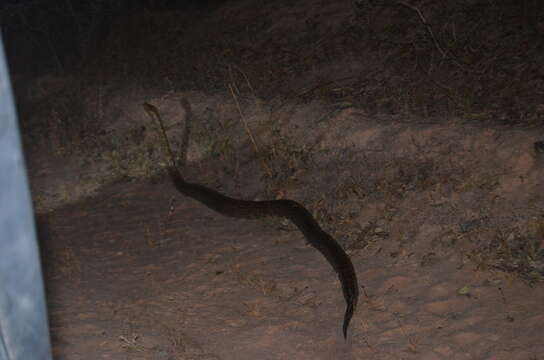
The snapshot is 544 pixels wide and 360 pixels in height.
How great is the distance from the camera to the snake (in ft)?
12.9

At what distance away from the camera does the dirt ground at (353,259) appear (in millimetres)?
3420

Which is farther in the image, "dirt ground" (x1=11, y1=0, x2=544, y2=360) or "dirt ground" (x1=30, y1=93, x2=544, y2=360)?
"dirt ground" (x1=11, y1=0, x2=544, y2=360)

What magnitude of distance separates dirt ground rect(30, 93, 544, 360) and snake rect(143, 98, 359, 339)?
3.9 inches

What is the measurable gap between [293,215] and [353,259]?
998 millimetres

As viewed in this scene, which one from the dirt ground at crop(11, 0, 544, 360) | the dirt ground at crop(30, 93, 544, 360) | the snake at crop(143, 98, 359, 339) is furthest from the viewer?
the snake at crop(143, 98, 359, 339)

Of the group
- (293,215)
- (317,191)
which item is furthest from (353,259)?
(317,191)

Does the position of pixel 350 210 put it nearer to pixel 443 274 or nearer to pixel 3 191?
pixel 443 274

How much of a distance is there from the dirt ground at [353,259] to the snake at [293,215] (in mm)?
98

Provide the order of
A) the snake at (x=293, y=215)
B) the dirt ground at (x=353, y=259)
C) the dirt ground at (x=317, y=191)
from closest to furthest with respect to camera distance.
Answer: the dirt ground at (x=353, y=259) < the dirt ground at (x=317, y=191) < the snake at (x=293, y=215)

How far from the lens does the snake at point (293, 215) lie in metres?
3.92

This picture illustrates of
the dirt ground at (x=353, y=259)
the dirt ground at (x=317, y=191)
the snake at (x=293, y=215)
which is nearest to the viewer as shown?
the dirt ground at (x=353, y=259)

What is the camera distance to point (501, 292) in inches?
140

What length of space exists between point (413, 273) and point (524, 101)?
256 cm

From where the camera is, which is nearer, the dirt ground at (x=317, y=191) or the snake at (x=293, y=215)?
the dirt ground at (x=317, y=191)
